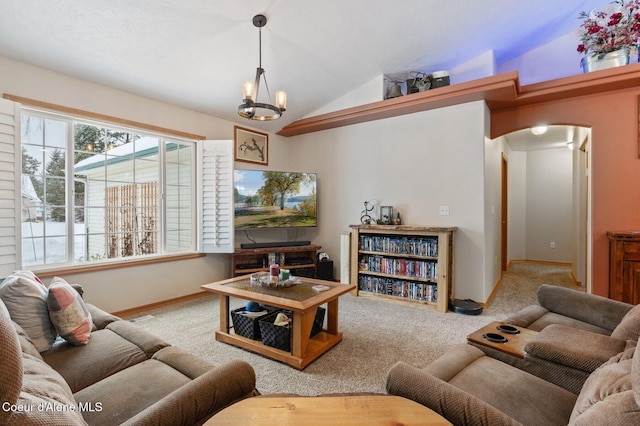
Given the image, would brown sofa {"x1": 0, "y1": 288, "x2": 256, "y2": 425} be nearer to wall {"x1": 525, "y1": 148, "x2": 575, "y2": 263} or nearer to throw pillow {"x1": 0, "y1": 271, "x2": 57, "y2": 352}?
throw pillow {"x1": 0, "y1": 271, "x2": 57, "y2": 352}

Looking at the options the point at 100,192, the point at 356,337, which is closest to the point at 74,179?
the point at 100,192

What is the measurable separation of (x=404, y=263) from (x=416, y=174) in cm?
121

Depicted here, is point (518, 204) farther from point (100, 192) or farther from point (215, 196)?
point (100, 192)

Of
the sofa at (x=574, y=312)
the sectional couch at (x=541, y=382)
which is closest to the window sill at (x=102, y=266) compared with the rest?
the sectional couch at (x=541, y=382)

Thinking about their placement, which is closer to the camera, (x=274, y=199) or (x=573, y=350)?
(x=573, y=350)

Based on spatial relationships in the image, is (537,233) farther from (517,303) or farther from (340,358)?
(340,358)

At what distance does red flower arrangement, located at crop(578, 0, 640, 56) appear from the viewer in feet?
9.76

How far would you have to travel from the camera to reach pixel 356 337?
2.67m

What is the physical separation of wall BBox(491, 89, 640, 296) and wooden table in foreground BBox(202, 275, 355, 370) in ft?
9.74

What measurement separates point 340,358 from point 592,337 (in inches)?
61.1

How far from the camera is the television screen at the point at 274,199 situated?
414 centimetres

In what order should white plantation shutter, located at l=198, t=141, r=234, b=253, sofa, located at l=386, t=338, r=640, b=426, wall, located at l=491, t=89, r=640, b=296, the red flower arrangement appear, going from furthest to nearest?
white plantation shutter, located at l=198, t=141, r=234, b=253
wall, located at l=491, t=89, r=640, b=296
the red flower arrangement
sofa, located at l=386, t=338, r=640, b=426

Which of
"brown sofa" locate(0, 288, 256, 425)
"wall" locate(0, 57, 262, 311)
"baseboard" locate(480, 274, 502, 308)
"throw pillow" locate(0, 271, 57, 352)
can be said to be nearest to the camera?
"brown sofa" locate(0, 288, 256, 425)

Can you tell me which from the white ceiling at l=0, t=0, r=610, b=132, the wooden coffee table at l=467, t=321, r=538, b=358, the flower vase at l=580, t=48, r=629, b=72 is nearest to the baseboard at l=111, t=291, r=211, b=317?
the white ceiling at l=0, t=0, r=610, b=132
